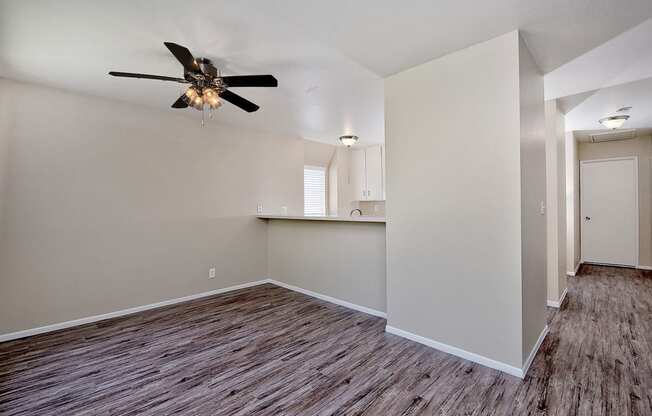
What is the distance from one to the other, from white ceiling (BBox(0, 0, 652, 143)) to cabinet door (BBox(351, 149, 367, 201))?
11.3 ft

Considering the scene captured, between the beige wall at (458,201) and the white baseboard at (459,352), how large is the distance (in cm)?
3

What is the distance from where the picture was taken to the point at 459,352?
95.9 inches

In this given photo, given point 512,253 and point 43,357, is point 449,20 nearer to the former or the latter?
point 512,253

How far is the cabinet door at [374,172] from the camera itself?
625cm

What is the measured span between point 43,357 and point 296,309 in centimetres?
231

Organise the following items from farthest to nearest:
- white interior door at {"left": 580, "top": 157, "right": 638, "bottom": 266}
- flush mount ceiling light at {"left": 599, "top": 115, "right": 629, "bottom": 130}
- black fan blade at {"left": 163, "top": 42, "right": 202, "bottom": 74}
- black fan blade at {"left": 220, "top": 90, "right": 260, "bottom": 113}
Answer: white interior door at {"left": 580, "top": 157, "right": 638, "bottom": 266}
flush mount ceiling light at {"left": 599, "top": 115, "right": 629, "bottom": 130}
black fan blade at {"left": 220, "top": 90, "right": 260, "bottom": 113}
black fan blade at {"left": 163, "top": 42, "right": 202, "bottom": 74}

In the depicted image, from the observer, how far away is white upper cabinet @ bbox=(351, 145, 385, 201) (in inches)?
246

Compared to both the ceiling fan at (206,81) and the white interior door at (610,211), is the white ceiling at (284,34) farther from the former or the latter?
the white interior door at (610,211)

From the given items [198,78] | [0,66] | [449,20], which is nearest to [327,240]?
[198,78]

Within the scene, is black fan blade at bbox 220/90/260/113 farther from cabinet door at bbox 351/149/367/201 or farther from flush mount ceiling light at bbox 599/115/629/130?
flush mount ceiling light at bbox 599/115/629/130

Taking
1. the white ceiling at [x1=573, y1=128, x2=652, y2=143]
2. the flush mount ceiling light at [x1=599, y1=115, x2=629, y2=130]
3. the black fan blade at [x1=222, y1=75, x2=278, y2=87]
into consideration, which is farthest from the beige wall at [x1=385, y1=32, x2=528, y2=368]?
the white ceiling at [x1=573, y1=128, x2=652, y2=143]

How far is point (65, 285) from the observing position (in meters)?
3.14

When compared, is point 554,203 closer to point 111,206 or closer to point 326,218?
point 326,218

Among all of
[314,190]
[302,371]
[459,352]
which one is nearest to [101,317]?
[302,371]
